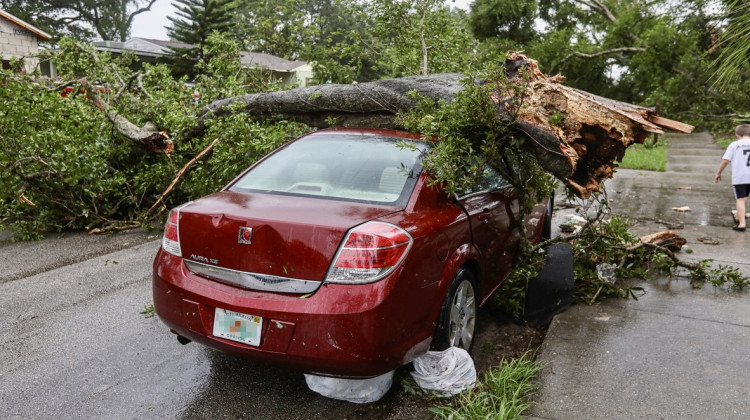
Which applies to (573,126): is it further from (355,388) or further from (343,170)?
(355,388)

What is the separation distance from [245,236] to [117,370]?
1.39m

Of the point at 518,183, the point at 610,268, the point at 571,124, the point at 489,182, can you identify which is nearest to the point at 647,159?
the point at 610,268

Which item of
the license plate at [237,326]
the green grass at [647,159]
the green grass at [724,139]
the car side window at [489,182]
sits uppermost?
the green grass at [724,139]

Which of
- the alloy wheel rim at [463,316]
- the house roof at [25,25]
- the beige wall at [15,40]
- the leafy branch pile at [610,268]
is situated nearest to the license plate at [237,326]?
the alloy wheel rim at [463,316]

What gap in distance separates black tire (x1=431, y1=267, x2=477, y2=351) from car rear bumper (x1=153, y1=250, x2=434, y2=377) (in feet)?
0.90

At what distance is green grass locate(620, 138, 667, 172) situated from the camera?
13.1 metres

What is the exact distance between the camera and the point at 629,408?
287 cm

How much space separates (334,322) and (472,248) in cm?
120

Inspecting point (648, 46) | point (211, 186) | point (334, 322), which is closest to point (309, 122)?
point (211, 186)

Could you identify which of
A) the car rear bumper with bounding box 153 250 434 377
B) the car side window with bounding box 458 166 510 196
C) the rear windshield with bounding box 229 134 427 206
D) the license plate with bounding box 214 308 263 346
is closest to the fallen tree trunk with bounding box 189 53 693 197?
the car side window with bounding box 458 166 510 196

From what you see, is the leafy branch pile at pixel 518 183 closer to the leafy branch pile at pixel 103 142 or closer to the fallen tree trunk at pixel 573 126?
the fallen tree trunk at pixel 573 126

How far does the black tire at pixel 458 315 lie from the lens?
309 cm

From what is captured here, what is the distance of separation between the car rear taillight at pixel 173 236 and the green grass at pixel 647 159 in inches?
449

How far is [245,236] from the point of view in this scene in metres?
2.81
